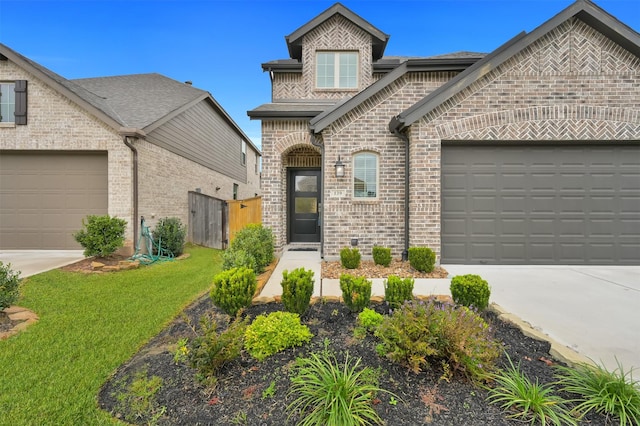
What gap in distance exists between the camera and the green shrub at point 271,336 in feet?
8.76

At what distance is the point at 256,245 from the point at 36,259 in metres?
6.42

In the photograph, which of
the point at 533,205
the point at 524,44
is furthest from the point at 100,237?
the point at 524,44

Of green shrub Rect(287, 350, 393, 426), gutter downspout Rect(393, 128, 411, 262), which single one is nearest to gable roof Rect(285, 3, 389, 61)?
gutter downspout Rect(393, 128, 411, 262)

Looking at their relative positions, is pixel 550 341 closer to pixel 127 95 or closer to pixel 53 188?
pixel 53 188

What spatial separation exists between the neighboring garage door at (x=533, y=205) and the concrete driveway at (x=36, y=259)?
30.9 ft

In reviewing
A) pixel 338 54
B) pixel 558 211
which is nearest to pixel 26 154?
pixel 338 54

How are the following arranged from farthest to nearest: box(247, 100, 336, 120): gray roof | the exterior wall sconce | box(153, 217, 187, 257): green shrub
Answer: box(153, 217, 187, 257): green shrub → box(247, 100, 336, 120): gray roof → the exterior wall sconce

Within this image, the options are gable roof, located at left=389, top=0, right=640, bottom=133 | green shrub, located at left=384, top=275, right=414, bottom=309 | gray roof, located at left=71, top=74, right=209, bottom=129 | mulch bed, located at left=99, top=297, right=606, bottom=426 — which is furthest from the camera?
gray roof, located at left=71, top=74, right=209, bottom=129

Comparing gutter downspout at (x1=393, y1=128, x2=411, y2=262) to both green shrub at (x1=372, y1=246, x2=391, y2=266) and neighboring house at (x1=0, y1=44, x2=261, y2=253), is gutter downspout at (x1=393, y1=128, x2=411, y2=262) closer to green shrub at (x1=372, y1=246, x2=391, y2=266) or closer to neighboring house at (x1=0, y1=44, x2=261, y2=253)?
green shrub at (x1=372, y1=246, x2=391, y2=266)

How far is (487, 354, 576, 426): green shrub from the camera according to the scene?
1.88m

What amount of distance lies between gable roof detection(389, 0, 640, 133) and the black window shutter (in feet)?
34.3

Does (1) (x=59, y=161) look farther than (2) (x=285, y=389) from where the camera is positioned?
Yes

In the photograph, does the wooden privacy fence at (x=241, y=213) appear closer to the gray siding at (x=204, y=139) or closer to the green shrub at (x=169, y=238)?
the green shrub at (x=169, y=238)

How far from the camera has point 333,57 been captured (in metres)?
9.73
